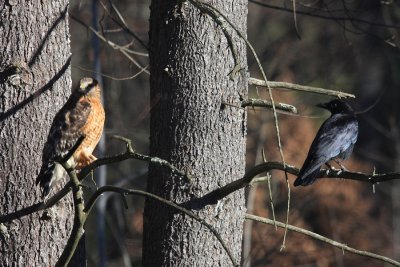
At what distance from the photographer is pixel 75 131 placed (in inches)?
274

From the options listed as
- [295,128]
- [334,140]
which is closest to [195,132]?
[334,140]

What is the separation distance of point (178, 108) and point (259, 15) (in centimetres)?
1543

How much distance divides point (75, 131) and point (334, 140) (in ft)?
7.59

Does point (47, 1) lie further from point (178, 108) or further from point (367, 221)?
point (367, 221)

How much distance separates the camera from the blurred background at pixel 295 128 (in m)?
14.0

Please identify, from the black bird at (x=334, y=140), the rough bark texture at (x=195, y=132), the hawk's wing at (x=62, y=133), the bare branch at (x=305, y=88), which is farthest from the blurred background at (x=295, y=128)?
the rough bark texture at (x=195, y=132)

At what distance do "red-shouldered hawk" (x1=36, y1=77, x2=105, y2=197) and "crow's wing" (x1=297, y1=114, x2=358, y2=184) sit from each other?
185 cm

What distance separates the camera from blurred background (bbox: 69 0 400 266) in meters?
14.0

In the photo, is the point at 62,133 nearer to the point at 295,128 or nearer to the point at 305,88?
the point at 305,88

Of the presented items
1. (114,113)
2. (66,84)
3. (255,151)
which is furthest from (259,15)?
(66,84)

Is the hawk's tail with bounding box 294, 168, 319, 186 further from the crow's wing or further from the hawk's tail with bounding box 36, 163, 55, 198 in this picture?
the hawk's tail with bounding box 36, 163, 55, 198

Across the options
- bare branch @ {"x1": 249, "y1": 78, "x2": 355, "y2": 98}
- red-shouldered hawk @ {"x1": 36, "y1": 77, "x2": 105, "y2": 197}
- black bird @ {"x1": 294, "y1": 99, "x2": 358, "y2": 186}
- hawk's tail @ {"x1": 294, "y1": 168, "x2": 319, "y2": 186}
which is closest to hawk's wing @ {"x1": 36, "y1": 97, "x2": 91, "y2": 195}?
red-shouldered hawk @ {"x1": 36, "y1": 77, "x2": 105, "y2": 197}

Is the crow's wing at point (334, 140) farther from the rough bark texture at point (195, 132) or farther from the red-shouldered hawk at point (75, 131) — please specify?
the red-shouldered hawk at point (75, 131)

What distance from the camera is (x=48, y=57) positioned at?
603 centimetres
